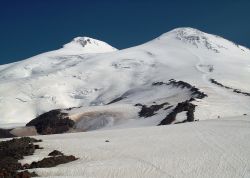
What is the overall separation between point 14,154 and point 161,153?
6.63m

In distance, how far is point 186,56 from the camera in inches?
5645

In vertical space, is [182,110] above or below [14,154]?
below

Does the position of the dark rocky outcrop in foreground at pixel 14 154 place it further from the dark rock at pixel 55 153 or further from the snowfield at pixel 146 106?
the dark rock at pixel 55 153

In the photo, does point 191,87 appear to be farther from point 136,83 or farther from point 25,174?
point 25,174

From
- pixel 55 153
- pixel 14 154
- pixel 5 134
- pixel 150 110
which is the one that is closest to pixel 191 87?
pixel 150 110

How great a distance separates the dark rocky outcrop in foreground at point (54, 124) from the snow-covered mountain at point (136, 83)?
133cm

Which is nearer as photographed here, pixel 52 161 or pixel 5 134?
pixel 52 161

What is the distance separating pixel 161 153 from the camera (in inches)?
901

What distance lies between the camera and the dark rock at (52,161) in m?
20.7

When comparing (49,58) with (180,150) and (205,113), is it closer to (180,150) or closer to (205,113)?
(205,113)

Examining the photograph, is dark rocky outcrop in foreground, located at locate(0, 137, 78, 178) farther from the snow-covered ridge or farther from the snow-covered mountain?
the snow-covered ridge

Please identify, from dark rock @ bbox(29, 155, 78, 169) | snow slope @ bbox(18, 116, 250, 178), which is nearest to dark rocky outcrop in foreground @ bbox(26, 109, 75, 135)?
snow slope @ bbox(18, 116, 250, 178)

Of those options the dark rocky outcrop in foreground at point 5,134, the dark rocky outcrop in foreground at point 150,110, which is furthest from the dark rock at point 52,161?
the dark rocky outcrop in foreground at point 150,110

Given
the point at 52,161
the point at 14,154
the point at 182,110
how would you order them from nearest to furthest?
the point at 52,161 → the point at 14,154 → the point at 182,110
